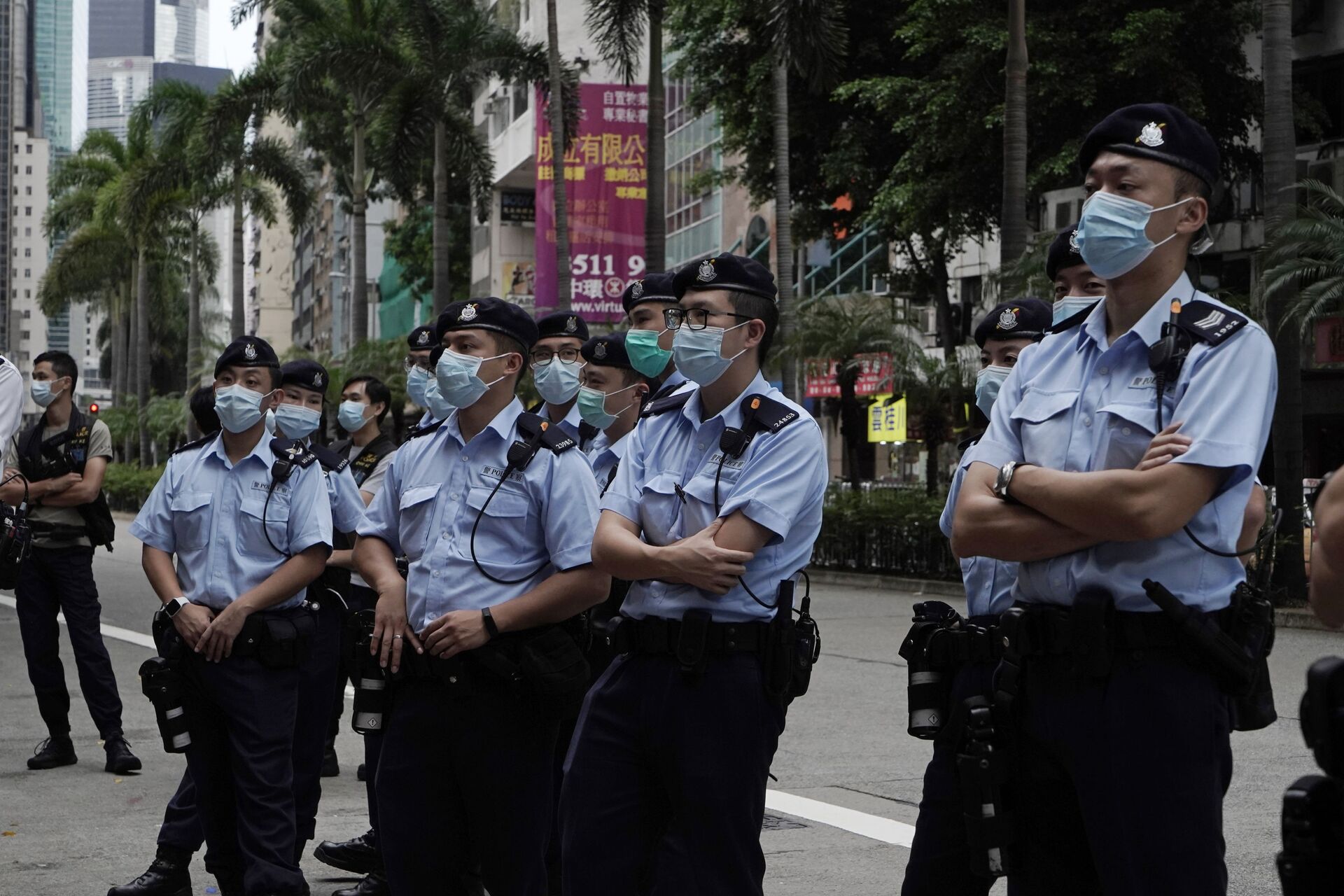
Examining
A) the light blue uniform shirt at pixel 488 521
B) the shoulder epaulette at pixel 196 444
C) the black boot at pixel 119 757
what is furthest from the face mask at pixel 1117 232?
the black boot at pixel 119 757

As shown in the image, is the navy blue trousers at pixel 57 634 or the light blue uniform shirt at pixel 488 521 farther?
the navy blue trousers at pixel 57 634

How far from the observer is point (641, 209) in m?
45.1

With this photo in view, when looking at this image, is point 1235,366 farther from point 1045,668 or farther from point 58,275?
point 58,275

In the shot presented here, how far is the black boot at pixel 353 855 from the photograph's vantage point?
6809 millimetres

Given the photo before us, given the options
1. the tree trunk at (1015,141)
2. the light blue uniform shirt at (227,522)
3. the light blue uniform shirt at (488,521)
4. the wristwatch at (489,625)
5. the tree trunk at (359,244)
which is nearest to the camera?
the wristwatch at (489,625)

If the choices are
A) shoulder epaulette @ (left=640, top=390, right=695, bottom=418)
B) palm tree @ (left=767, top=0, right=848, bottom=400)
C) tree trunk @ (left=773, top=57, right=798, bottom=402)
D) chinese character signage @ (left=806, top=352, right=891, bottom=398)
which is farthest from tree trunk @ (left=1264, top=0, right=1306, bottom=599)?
shoulder epaulette @ (left=640, top=390, right=695, bottom=418)

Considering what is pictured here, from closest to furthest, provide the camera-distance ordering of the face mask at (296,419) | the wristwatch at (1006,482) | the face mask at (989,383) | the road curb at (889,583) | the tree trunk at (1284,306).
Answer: the wristwatch at (1006,482) → the face mask at (989,383) → the face mask at (296,419) → the tree trunk at (1284,306) → the road curb at (889,583)

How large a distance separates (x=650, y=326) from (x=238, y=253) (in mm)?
49482

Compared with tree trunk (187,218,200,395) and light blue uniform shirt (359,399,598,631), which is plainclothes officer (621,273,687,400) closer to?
light blue uniform shirt (359,399,598,631)

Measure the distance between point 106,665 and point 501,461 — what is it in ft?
17.1

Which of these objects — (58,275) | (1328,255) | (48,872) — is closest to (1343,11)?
(1328,255)

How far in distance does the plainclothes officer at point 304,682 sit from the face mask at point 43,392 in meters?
1.94

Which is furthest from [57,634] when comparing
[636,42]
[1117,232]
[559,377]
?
[636,42]

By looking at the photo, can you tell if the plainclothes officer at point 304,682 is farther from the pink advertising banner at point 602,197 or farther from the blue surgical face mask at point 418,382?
the pink advertising banner at point 602,197
